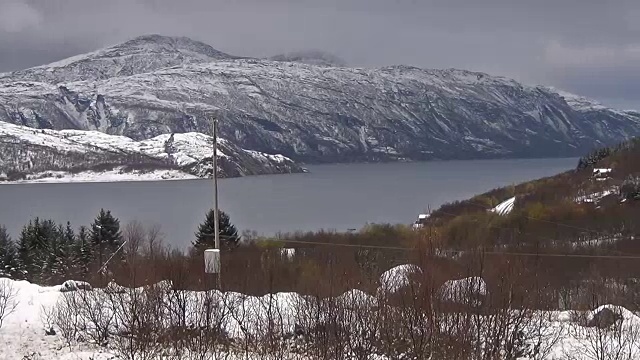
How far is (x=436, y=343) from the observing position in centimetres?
936

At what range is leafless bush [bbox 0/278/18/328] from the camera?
41.9 ft

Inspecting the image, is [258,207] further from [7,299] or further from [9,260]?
[7,299]

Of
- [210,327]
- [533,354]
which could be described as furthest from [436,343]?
[210,327]

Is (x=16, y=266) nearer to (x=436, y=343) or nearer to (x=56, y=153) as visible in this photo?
(x=436, y=343)

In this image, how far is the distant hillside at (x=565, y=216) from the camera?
4850cm

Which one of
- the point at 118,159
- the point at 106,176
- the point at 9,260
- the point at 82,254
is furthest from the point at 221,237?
the point at 118,159

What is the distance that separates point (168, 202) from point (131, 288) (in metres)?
80.9

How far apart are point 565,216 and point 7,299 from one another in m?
49.9

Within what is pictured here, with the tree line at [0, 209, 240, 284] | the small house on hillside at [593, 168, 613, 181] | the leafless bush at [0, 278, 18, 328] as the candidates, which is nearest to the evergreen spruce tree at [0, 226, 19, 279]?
the tree line at [0, 209, 240, 284]

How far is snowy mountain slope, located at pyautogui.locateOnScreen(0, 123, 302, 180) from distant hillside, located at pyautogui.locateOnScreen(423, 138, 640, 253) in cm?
10358

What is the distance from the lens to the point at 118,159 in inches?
7180

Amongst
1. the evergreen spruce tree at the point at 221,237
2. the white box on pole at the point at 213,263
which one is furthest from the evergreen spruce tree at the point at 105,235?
the white box on pole at the point at 213,263

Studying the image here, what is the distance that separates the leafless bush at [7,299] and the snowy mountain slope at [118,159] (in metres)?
147

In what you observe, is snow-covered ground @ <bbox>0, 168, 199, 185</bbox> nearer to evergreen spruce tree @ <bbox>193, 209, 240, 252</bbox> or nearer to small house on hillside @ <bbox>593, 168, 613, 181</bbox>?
small house on hillside @ <bbox>593, 168, 613, 181</bbox>
